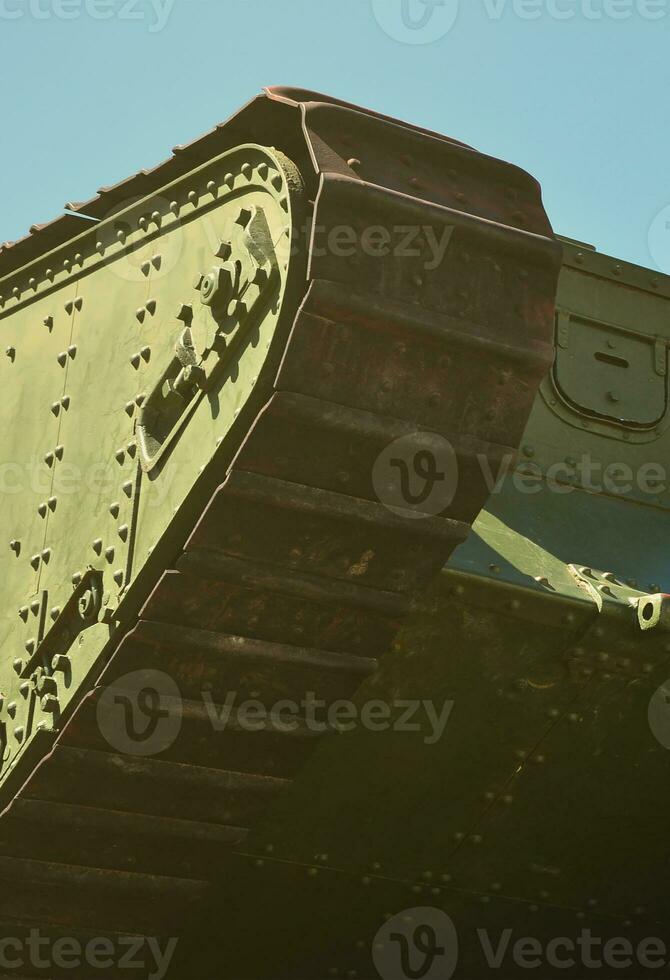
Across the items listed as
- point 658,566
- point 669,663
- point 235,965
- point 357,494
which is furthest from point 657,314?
point 235,965

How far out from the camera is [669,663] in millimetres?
5277

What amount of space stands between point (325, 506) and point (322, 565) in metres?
0.22

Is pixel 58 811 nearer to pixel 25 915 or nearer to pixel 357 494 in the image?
pixel 25 915

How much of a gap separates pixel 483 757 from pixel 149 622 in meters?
1.43

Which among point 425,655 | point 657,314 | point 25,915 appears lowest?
point 25,915
